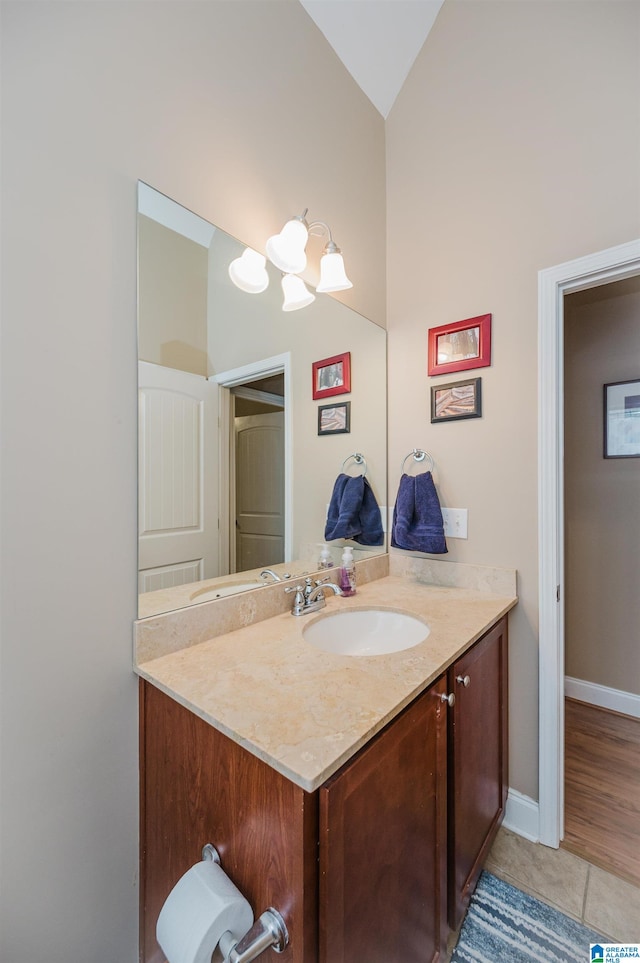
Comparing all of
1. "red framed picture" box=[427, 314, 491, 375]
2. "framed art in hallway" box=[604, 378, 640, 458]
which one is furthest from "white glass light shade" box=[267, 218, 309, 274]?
"framed art in hallway" box=[604, 378, 640, 458]

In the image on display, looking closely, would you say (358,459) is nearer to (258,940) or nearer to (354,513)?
(354,513)

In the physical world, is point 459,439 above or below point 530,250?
below

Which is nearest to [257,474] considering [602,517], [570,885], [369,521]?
[369,521]

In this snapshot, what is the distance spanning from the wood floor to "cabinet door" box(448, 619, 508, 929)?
0.33m

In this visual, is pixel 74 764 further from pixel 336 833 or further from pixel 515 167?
pixel 515 167

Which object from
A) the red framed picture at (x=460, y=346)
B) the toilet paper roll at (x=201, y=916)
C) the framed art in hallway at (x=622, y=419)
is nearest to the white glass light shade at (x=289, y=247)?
the red framed picture at (x=460, y=346)

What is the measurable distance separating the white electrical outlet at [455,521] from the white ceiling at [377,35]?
1873 millimetres

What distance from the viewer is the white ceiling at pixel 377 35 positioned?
153 centimetres

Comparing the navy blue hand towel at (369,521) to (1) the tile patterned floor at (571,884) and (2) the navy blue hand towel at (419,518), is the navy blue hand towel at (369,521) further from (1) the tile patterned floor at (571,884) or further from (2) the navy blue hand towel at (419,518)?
(1) the tile patterned floor at (571,884)

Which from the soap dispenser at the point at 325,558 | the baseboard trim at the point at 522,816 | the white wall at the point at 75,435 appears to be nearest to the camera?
the white wall at the point at 75,435

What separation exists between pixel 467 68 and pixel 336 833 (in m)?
2.50

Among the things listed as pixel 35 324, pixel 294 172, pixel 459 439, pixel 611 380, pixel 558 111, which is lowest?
pixel 459 439

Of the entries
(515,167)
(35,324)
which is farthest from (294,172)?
→ (35,324)

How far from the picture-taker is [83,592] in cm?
88
